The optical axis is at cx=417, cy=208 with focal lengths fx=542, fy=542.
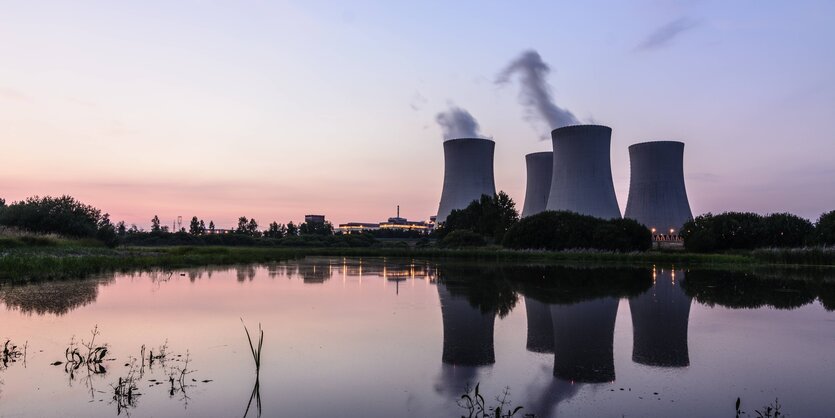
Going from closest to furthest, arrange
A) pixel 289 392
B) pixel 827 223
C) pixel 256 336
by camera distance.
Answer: pixel 289 392 < pixel 256 336 < pixel 827 223

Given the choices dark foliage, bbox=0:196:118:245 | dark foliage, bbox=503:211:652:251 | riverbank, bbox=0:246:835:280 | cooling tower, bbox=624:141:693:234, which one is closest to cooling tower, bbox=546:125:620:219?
dark foliage, bbox=503:211:652:251

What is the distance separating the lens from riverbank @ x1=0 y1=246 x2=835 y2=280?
41.0ft

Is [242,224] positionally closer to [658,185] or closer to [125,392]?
[658,185]

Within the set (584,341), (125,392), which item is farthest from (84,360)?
(584,341)

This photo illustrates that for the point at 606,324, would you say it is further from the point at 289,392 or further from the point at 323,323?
the point at 289,392

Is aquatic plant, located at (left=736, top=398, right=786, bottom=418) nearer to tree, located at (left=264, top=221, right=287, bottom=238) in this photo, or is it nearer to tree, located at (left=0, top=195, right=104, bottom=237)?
tree, located at (left=0, top=195, right=104, bottom=237)

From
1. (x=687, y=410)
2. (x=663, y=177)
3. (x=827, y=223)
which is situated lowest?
(x=687, y=410)

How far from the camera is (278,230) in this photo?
70.0 meters

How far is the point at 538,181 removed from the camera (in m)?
43.2

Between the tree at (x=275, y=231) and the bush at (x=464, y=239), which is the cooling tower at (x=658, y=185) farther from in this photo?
the tree at (x=275, y=231)

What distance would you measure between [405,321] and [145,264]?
12.5 metres

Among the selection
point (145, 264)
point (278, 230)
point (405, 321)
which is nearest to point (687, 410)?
point (405, 321)

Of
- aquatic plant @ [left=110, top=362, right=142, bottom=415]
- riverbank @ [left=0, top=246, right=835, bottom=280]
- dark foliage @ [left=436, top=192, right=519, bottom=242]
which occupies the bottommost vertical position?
aquatic plant @ [left=110, top=362, right=142, bottom=415]

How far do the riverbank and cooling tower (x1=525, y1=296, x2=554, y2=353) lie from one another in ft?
33.3
